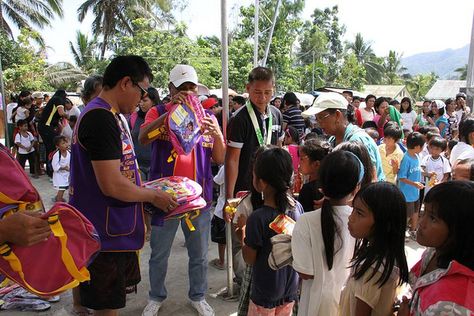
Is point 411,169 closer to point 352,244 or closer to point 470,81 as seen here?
point 352,244

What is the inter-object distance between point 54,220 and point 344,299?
4.13ft

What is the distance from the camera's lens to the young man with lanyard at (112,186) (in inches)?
79.4

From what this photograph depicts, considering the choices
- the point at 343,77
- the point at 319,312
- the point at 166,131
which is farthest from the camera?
the point at 343,77

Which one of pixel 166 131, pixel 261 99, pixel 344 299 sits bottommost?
pixel 344 299

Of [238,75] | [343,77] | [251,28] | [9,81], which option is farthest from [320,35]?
[9,81]

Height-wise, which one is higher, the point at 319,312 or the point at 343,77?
the point at 343,77

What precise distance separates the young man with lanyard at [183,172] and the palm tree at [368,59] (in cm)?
4877

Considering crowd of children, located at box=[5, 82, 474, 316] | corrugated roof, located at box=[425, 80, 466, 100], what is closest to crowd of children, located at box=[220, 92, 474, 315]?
crowd of children, located at box=[5, 82, 474, 316]

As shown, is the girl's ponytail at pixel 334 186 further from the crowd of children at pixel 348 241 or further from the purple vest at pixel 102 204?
the purple vest at pixel 102 204

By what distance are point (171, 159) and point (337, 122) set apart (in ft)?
4.06

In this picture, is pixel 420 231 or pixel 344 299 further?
pixel 344 299

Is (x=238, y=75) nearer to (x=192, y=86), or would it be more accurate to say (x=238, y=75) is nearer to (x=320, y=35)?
(x=192, y=86)

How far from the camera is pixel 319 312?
6.17 ft

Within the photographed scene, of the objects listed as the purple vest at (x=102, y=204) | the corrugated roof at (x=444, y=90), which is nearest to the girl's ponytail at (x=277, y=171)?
the purple vest at (x=102, y=204)
